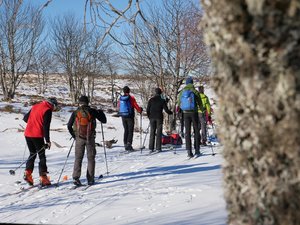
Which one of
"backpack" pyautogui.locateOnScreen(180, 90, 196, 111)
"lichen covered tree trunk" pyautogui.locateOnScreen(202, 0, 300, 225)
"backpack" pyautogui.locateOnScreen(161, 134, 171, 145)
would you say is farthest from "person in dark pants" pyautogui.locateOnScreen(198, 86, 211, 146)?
"lichen covered tree trunk" pyautogui.locateOnScreen(202, 0, 300, 225)

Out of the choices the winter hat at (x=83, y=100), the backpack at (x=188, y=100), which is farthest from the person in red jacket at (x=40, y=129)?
the backpack at (x=188, y=100)

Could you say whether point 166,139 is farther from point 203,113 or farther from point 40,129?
point 40,129

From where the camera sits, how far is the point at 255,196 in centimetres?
130

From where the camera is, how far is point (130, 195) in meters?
6.40

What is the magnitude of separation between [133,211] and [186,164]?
3.83 m

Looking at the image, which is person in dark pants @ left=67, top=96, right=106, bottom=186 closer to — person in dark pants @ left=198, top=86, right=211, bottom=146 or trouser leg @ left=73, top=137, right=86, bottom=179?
trouser leg @ left=73, top=137, right=86, bottom=179

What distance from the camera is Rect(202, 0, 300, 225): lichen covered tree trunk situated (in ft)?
3.81

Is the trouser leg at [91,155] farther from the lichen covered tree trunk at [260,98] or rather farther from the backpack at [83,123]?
the lichen covered tree trunk at [260,98]

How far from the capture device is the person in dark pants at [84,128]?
738 cm

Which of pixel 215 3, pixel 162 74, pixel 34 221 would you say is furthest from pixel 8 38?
pixel 215 3

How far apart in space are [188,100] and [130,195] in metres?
3.65

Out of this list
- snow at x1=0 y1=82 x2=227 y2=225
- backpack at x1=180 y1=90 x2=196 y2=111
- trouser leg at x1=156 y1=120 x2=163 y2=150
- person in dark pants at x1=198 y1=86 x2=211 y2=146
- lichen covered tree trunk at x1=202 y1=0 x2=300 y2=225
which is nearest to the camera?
lichen covered tree trunk at x1=202 y1=0 x2=300 y2=225

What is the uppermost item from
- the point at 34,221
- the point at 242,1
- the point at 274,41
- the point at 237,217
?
the point at 242,1

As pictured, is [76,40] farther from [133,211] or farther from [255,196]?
[255,196]
